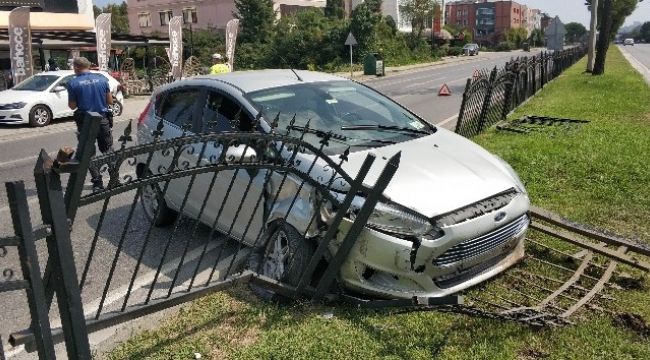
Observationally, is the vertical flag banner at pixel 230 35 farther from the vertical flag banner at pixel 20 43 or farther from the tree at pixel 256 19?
the tree at pixel 256 19

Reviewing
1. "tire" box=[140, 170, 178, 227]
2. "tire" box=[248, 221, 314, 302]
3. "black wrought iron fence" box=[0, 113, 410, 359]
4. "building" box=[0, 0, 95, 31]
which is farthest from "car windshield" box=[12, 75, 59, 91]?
"building" box=[0, 0, 95, 31]

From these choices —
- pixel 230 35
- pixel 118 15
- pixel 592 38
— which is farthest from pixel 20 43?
pixel 118 15

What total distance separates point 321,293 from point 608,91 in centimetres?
1544

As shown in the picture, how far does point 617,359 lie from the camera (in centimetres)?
317

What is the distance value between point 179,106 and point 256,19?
49840 millimetres

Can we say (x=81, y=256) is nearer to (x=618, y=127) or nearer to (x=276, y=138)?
(x=276, y=138)

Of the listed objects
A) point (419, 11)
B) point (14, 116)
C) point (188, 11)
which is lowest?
point (14, 116)

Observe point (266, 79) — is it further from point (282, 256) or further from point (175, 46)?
point (175, 46)

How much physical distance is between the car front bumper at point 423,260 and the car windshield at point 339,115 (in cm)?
100

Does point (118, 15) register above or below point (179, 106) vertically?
above

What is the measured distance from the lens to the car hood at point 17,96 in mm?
15008

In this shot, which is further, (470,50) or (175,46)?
(470,50)

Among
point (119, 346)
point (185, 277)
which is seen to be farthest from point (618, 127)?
point (119, 346)

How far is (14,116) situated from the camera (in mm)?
14844
